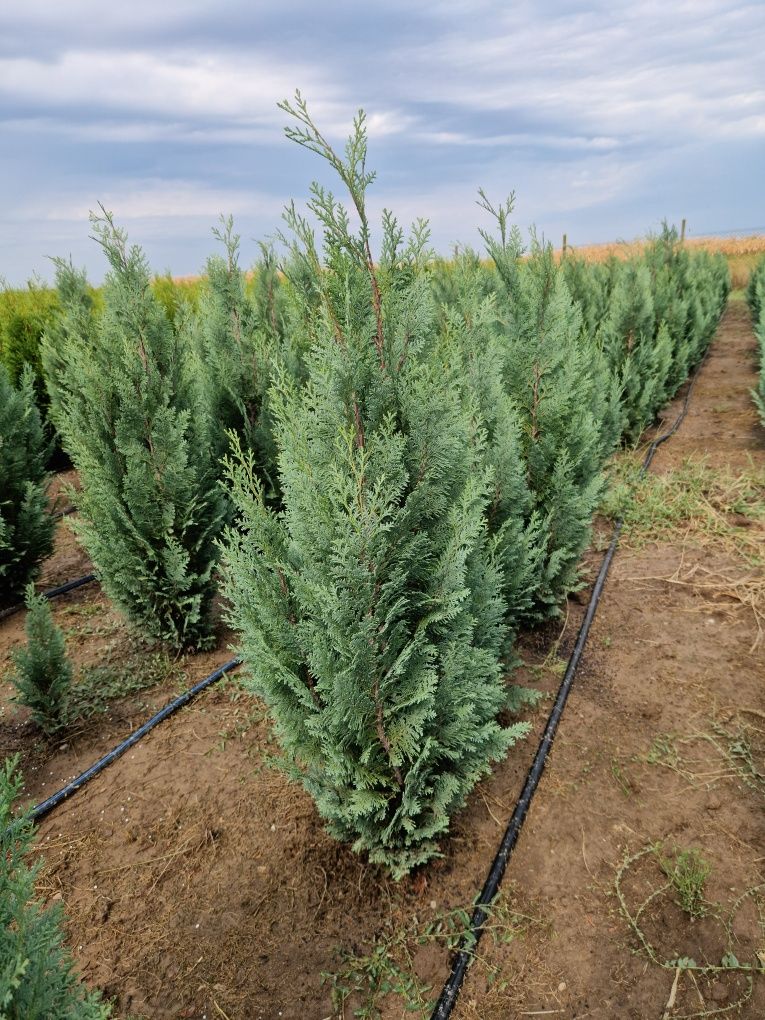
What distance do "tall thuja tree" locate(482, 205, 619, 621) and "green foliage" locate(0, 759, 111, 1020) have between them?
3.48m

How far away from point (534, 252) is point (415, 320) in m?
3.17

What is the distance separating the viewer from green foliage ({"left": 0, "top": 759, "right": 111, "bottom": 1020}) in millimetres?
1428

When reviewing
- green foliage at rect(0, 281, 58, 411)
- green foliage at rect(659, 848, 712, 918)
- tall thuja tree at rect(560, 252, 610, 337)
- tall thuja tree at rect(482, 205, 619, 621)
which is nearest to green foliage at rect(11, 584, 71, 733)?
tall thuja tree at rect(482, 205, 619, 621)

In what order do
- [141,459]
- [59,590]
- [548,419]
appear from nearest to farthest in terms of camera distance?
[141,459]
[548,419]
[59,590]

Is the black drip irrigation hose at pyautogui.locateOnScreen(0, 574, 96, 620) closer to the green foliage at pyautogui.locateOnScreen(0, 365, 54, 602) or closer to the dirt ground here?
the green foliage at pyautogui.locateOnScreen(0, 365, 54, 602)

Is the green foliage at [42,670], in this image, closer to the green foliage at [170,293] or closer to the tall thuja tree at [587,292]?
the green foliage at [170,293]

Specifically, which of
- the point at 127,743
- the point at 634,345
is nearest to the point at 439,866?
the point at 127,743

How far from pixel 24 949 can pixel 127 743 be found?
2653 millimetres

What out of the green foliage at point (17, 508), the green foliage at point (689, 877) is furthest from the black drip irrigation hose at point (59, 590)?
the green foliage at point (689, 877)

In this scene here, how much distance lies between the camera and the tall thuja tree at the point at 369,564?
7.84 ft

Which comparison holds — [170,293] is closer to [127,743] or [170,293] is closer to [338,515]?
[127,743]

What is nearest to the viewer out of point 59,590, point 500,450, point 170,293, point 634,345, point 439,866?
point 439,866

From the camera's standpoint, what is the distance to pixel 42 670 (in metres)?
4.00

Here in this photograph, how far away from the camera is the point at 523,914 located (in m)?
2.77
